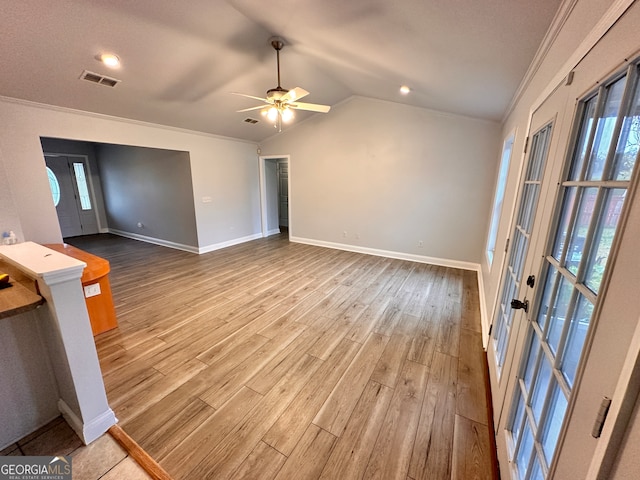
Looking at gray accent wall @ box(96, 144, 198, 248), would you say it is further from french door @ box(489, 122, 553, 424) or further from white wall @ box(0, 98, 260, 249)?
french door @ box(489, 122, 553, 424)

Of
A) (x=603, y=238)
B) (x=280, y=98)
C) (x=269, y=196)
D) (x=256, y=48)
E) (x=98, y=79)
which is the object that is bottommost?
(x=269, y=196)

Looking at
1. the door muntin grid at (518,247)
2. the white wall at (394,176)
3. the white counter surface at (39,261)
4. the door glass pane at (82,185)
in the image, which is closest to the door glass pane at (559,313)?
the door muntin grid at (518,247)

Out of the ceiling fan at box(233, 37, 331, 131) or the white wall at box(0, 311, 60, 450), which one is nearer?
the white wall at box(0, 311, 60, 450)

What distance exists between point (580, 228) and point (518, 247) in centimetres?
108

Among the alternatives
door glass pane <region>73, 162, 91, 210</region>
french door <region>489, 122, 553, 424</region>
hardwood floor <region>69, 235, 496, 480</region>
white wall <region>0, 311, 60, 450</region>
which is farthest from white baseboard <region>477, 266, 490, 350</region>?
door glass pane <region>73, 162, 91, 210</region>

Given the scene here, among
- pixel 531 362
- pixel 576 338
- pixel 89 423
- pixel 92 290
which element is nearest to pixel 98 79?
pixel 92 290

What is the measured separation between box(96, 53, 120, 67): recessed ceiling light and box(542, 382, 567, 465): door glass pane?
4190mm

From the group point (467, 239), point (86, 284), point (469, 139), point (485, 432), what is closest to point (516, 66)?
point (469, 139)

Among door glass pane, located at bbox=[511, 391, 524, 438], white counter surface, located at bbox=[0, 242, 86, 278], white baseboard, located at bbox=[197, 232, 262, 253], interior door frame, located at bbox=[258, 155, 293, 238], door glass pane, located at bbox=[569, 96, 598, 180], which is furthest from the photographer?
interior door frame, located at bbox=[258, 155, 293, 238]

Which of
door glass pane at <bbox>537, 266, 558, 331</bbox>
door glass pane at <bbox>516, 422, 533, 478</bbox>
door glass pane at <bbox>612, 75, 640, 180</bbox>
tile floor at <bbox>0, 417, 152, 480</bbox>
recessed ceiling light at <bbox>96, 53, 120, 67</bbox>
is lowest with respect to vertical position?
tile floor at <bbox>0, 417, 152, 480</bbox>

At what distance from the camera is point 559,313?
100 centimetres

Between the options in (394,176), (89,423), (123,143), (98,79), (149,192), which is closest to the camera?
(89,423)

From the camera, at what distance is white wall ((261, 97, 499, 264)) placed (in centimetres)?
429

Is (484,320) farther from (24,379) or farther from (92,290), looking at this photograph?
(92,290)
